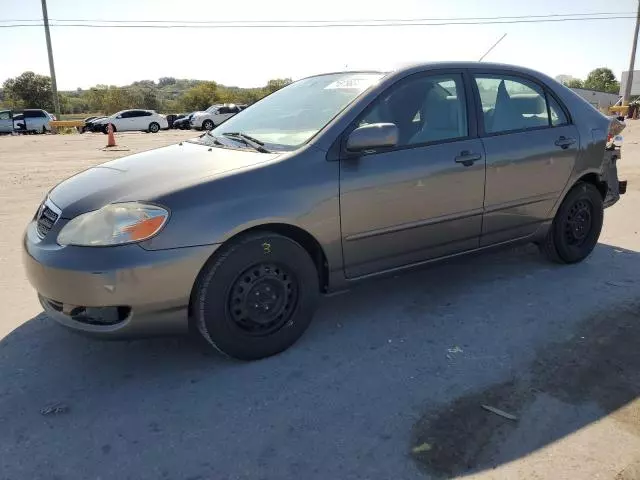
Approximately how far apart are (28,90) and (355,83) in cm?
6531

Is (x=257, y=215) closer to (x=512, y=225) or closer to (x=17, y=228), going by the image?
(x=512, y=225)

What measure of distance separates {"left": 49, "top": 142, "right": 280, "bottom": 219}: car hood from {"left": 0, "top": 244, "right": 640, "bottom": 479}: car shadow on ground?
3.06 ft

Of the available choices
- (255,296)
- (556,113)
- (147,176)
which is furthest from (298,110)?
(556,113)

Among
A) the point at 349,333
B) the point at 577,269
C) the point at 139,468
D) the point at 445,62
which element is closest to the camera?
the point at 139,468

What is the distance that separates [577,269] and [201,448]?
3544 mm

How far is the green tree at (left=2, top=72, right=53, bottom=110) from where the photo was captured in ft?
192

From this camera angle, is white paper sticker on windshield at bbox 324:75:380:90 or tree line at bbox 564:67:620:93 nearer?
white paper sticker on windshield at bbox 324:75:380:90

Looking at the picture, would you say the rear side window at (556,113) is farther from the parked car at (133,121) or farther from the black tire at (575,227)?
the parked car at (133,121)

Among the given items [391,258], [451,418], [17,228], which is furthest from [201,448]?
[17,228]

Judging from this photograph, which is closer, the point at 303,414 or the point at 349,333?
the point at 303,414

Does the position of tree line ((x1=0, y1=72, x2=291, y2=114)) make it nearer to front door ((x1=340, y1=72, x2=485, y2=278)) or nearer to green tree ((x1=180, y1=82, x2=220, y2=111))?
green tree ((x1=180, y1=82, x2=220, y2=111))

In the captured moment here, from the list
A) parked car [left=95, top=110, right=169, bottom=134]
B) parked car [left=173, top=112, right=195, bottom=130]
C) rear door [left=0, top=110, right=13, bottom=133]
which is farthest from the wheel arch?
parked car [left=173, top=112, right=195, bottom=130]

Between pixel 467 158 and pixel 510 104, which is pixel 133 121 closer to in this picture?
pixel 510 104

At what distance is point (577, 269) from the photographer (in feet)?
15.0
